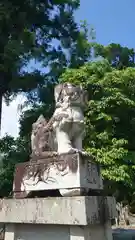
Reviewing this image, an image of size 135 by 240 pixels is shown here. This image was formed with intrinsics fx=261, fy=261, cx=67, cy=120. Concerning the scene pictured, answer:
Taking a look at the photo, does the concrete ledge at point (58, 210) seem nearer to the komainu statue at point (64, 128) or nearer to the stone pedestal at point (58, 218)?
the stone pedestal at point (58, 218)

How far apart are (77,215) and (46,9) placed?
13.5 metres

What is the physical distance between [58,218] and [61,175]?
54 centimetres

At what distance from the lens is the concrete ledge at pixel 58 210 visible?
3135mm

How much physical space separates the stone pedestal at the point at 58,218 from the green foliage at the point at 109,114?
4745 mm

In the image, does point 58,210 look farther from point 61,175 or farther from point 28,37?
point 28,37

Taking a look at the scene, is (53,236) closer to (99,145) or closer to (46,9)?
(99,145)

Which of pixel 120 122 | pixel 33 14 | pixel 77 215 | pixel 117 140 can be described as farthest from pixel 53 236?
pixel 33 14

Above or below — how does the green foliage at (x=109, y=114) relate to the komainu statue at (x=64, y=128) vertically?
above

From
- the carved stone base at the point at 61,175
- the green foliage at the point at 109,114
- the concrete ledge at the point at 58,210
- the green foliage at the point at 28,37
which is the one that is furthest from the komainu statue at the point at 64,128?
the green foliage at the point at 28,37

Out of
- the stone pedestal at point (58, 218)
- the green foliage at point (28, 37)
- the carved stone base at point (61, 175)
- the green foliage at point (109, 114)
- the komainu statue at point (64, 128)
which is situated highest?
the green foliage at point (28, 37)

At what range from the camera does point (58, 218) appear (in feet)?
10.6

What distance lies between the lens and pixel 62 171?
3502mm

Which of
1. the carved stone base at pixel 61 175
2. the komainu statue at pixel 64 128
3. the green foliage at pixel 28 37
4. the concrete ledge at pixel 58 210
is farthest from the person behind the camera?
the green foliage at pixel 28 37

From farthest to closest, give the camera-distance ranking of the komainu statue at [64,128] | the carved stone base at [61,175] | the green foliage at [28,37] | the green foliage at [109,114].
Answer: the green foliage at [28,37]
the green foliage at [109,114]
the komainu statue at [64,128]
the carved stone base at [61,175]
